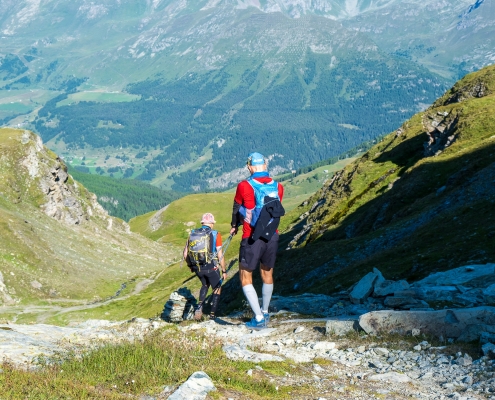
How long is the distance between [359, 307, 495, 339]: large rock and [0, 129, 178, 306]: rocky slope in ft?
294

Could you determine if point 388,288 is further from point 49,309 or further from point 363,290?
point 49,309

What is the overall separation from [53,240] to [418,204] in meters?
106

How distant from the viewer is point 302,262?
49781mm

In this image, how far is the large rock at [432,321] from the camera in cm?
1451

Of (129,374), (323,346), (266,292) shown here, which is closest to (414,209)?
(266,292)

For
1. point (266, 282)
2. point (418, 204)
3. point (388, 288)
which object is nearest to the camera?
point (266, 282)

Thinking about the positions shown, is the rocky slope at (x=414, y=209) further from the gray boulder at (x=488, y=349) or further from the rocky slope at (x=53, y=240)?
the rocky slope at (x=53, y=240)

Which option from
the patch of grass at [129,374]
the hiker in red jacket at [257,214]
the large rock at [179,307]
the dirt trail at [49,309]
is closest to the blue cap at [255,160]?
the hiker in red jacket at [257,214]

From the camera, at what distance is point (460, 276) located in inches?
938

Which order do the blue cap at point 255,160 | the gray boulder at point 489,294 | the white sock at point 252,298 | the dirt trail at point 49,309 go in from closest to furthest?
1. the blue cap at point 255,160
2. the white sock at point 252,298
3. the gray boulder at point 489,294
4. the dirt trail at point 49,309

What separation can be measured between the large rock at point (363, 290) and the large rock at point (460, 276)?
→ 104 inches

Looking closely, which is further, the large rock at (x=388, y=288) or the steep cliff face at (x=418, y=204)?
the steep cliff face at (x=418, y=204)

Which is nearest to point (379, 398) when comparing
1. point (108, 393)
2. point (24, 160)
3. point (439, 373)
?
point (439, 373)

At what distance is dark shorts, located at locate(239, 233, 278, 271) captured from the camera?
54.3 feet
